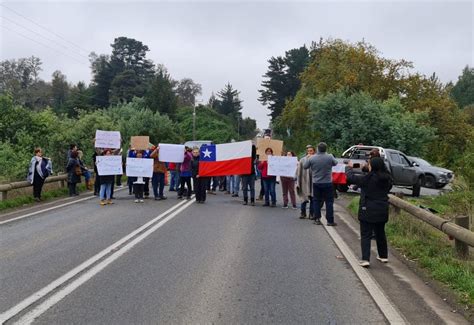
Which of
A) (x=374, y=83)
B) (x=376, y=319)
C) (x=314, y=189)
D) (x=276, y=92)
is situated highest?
(x=276, y=92)

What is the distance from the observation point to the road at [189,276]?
588 centimetres

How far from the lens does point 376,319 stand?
5789mm

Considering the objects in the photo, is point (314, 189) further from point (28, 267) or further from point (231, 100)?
point (231, 100)

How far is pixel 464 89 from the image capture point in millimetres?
108875

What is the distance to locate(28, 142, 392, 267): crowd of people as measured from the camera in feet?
27.9

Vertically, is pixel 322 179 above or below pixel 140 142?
below

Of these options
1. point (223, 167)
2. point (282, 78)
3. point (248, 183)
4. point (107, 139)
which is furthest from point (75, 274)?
point (282, 78)

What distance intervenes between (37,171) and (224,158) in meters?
5.74

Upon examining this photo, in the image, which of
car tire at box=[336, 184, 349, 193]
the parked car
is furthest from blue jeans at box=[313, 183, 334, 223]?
the parked car

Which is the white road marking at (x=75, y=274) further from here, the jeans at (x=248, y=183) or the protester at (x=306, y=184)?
the jeans at (x=248, y=183)

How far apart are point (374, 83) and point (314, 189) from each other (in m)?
33.2

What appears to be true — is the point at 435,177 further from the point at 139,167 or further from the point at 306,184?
the point at 139,167

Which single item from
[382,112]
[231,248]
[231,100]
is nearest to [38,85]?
[231,100]

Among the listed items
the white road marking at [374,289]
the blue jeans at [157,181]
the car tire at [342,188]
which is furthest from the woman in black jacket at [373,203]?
the car tire at [342,188]
